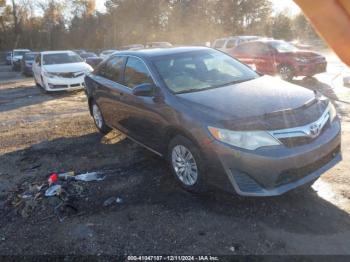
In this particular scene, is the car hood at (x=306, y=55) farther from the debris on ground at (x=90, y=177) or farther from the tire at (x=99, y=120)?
the debris on ground at (x=90, y=177)

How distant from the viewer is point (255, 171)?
11.4 feet

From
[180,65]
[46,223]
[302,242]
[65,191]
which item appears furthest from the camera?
[180,65]

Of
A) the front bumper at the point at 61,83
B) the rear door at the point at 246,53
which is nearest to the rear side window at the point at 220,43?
the rear door at the point at 246,53

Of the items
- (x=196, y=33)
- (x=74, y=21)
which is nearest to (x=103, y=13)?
(x=74, y=21)

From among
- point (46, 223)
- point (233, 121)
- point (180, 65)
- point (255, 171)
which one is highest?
point (180, 65)

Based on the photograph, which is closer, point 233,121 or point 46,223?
point 233,121

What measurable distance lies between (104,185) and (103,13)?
1993 inches

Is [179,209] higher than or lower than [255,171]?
lower

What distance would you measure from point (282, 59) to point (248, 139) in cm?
954

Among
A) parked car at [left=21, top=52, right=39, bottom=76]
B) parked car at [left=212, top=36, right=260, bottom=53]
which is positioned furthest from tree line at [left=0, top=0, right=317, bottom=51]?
parked car at [left=212, top=36, right=260, bottom=53]

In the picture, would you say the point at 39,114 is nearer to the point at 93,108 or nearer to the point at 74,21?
the point at 93,108

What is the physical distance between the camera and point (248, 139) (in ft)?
11.6

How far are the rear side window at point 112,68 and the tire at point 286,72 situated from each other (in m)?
7.65

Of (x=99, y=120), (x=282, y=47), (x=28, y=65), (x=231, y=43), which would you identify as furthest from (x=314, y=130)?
(x=28, y=65)
